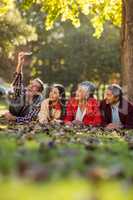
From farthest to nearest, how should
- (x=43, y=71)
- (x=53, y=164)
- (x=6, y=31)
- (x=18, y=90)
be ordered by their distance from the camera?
(x=43, y=71) → (x=6, y=31) → (x=18, y=90) → (x=53, y=164)

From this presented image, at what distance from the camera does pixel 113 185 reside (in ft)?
13.3

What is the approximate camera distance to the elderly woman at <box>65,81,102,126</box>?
1427cm

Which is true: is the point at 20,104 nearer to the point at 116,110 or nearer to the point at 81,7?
the point at 116,110

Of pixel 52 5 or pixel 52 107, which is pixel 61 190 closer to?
pixel 52 107

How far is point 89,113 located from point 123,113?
0.77 m

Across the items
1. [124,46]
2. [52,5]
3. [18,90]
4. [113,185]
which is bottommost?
[113,185]

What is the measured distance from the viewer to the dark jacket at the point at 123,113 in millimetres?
14180

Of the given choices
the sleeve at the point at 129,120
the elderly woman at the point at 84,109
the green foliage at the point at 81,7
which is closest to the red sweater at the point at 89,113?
the elderly woman at the point at 84,109

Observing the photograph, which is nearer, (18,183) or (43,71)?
(18,183)

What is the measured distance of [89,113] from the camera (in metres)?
14.3

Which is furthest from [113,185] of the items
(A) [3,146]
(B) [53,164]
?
(A) [3,146]

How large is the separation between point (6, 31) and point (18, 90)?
3171 cm

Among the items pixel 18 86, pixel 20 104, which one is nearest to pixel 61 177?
pixel 20 104

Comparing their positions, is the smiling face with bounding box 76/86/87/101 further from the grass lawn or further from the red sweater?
the grass lawn
